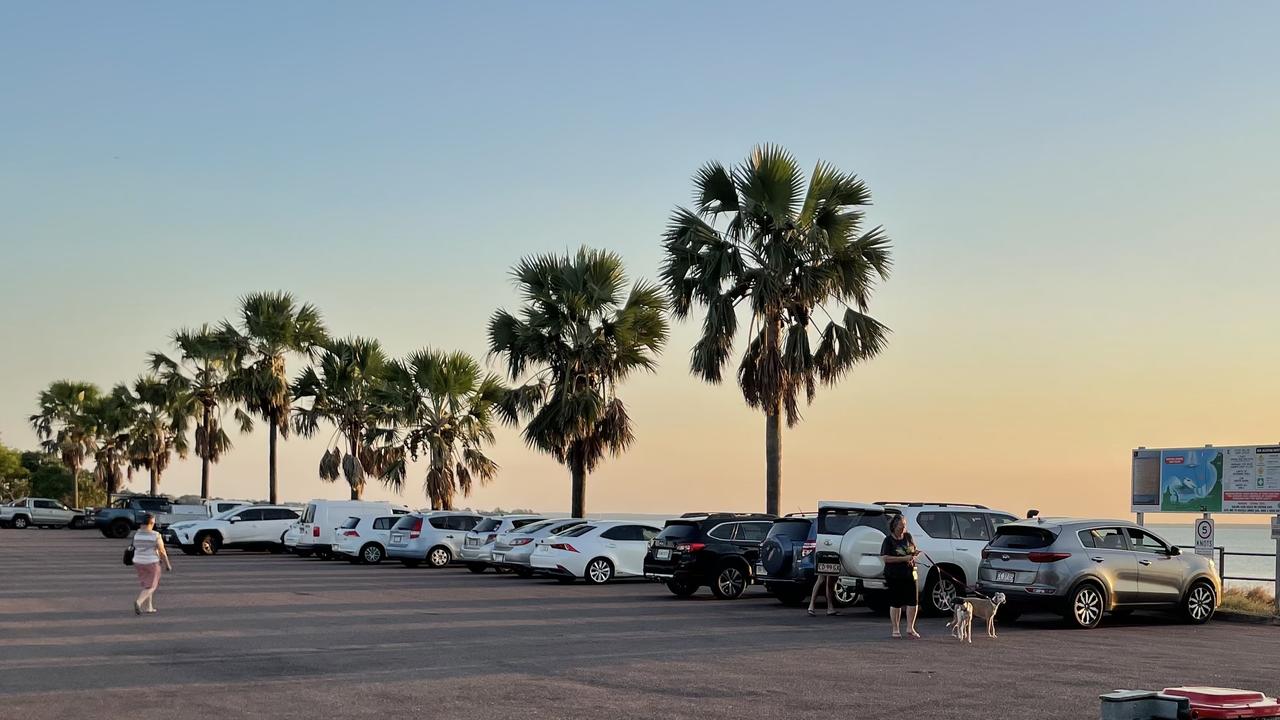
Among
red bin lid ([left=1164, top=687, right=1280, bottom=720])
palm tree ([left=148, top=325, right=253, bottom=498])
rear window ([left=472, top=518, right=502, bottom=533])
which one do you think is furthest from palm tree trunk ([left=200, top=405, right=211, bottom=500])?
red bin lid ([left=1164, top=687, right=1280, bottom=720])

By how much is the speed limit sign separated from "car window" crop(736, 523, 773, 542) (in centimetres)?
773

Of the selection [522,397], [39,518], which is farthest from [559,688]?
[39,518]

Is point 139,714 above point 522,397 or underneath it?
underneath

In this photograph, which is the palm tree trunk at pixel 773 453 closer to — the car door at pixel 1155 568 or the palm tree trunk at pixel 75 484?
the car door at pixel 1155 568

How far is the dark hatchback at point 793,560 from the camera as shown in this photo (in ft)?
70.1

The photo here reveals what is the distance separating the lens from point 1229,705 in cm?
741

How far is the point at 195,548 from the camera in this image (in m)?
41.7

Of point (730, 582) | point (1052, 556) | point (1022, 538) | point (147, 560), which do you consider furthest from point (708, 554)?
point (147, 560)

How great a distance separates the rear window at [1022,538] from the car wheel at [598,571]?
10.5 meters

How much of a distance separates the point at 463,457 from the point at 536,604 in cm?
2465

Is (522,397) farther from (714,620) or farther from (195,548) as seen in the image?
(714,620)

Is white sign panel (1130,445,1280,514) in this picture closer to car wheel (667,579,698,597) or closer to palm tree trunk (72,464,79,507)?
car wheel (667,579,698,597)

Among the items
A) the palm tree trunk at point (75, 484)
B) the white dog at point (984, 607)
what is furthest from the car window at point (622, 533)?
the palm tree trunk at point (75, 484)

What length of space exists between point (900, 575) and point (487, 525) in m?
17.9
